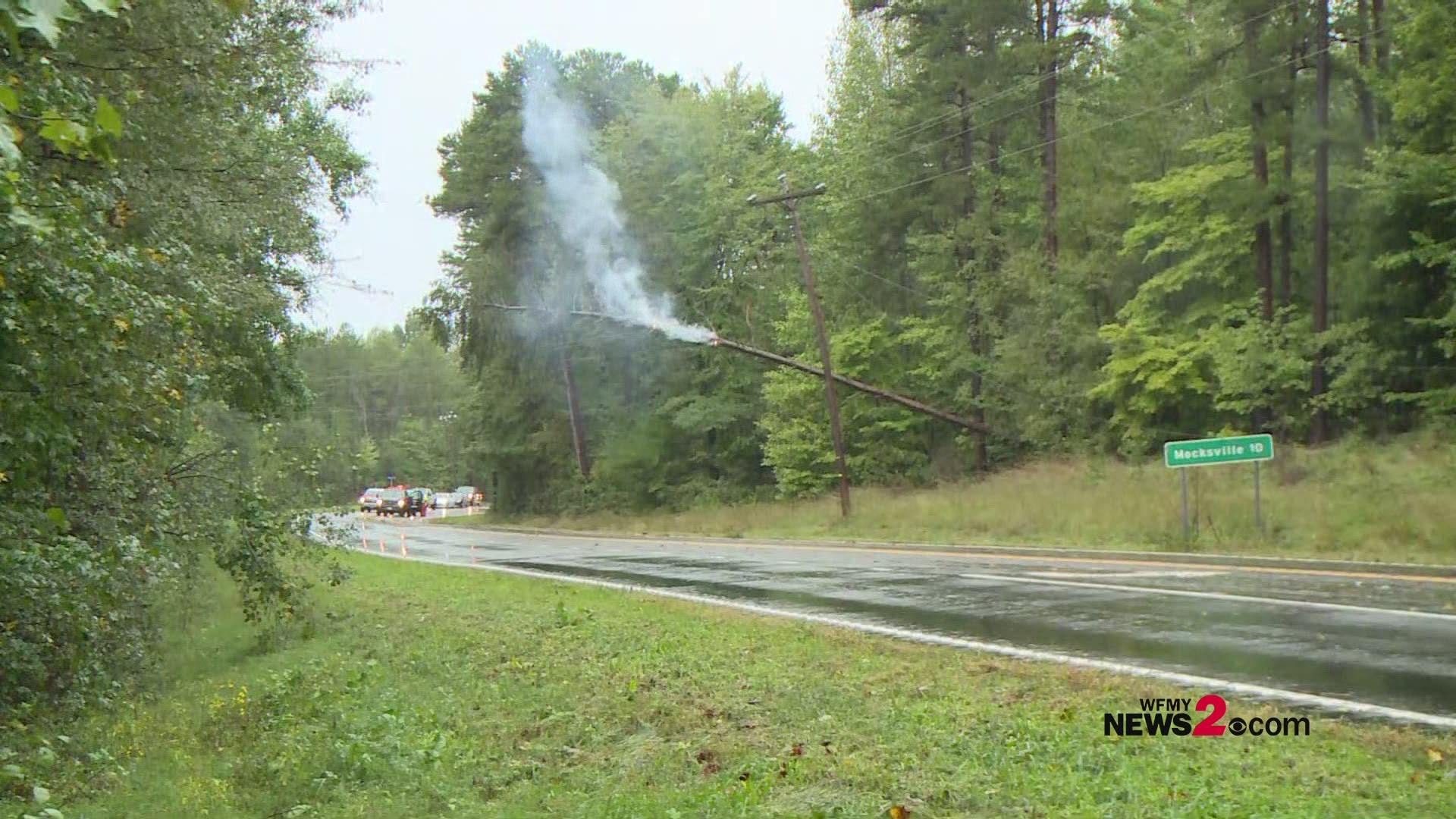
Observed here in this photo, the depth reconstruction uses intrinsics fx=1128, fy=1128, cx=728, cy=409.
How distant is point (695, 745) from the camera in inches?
270

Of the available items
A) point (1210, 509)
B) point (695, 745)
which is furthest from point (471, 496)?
point (695, 745)

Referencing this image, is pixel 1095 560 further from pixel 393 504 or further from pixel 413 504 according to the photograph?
pixel 393 504

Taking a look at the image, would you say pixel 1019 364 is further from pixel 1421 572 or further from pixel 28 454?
pixel 28 454

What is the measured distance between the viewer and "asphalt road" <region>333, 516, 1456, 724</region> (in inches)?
327

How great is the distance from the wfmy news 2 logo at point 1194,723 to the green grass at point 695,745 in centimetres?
13

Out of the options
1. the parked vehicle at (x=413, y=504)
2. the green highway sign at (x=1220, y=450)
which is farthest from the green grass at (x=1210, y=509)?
the parked vehicle at (x=413, y=504)

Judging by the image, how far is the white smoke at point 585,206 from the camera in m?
43.4

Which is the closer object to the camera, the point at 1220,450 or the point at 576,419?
the point at 1220,450

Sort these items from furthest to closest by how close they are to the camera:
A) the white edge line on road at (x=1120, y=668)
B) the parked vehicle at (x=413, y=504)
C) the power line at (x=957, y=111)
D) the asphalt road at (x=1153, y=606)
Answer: the parked vehicle at (x=413, y=504), the power line at (x=957, y=111), the asphalt road at (x=1153, y=606), the white edge line on road at (x=1120, y=668)

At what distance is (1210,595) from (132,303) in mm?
11113

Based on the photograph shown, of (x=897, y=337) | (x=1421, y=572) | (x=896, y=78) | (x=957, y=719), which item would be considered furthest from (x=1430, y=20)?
(x=896, y=78)

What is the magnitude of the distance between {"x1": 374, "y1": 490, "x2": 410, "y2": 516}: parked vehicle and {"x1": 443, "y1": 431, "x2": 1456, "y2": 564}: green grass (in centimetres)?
4041

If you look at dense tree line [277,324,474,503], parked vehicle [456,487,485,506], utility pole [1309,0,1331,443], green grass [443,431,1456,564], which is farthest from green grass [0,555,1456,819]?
parked vehicle [456,487,485,506]

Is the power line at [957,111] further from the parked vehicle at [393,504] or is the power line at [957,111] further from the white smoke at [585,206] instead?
the parked vehicle at [393,504]
